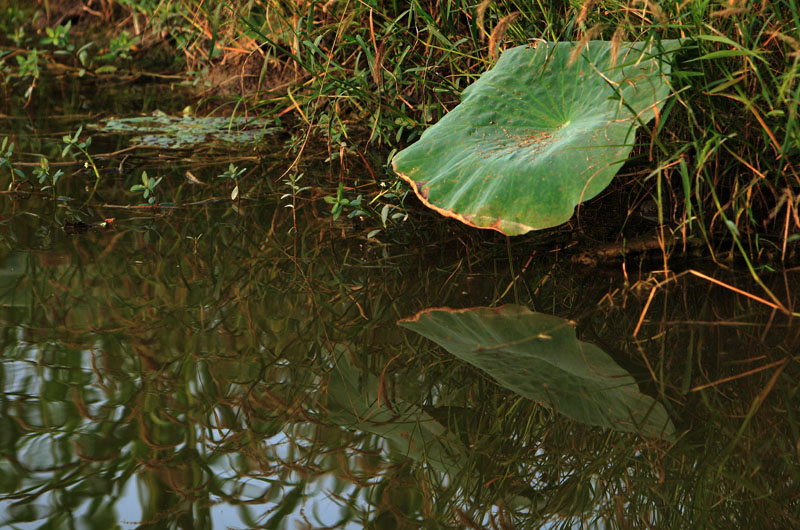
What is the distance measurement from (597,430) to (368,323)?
0.52m

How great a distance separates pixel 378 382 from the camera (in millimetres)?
1450

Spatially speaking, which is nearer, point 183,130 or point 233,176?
point 233,176

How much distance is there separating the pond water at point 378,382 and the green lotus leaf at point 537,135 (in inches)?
7.8

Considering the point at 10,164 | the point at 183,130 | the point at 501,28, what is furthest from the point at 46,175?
the point at 501,28

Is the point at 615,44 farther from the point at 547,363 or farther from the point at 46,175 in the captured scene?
the point at 46,175

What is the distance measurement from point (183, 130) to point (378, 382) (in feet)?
5.78

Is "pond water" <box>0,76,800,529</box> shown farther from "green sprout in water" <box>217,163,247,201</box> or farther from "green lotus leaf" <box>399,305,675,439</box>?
"green sprout in water" <box>217,163,247,201</box>

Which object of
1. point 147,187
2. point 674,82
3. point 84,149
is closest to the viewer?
point 674,82

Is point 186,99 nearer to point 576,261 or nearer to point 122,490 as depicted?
point 576,261

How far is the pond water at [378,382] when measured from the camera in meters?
1.13

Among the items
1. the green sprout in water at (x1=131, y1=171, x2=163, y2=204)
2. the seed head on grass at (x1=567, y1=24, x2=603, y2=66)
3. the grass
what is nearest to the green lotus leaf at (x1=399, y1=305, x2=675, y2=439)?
the grass

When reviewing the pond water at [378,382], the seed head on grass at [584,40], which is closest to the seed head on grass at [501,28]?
the seed head on grass at [584,40]

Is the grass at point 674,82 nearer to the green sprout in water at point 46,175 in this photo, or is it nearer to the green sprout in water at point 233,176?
the green sprout in water at point 233,176

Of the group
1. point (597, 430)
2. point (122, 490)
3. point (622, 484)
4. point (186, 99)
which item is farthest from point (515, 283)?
point (186, 99)
